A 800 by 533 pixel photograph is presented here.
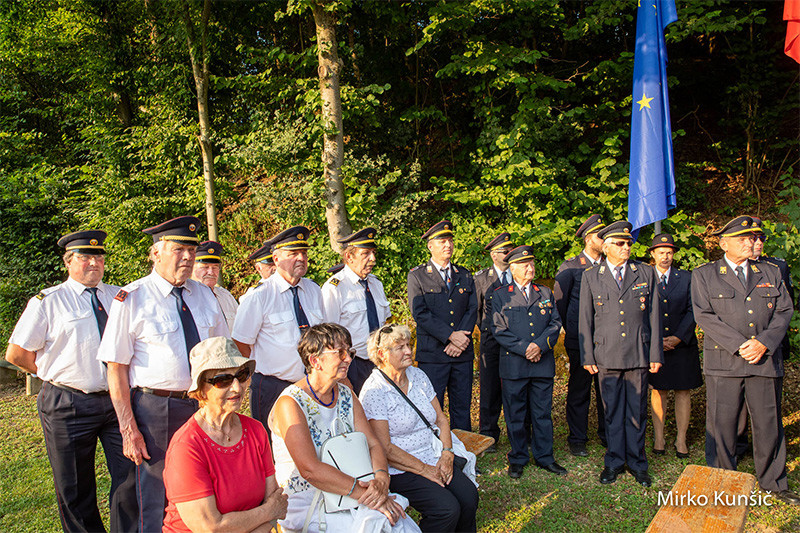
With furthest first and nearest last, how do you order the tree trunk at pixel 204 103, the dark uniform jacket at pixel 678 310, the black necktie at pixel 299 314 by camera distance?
the tree trunk at pixel 204 103 → the dark uniform jacket at pixel 678 310 → the black necktie at pixel 299 314

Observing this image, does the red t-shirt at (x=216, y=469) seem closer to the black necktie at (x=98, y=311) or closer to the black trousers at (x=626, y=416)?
the black necktie at (x=98, y=311)

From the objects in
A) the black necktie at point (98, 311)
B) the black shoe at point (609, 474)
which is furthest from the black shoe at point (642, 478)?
the black necktie at point (98, 311)

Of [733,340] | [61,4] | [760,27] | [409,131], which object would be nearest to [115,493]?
[733,340]

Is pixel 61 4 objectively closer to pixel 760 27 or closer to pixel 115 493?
pixel 115 493

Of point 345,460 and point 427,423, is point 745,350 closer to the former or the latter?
point 427,423

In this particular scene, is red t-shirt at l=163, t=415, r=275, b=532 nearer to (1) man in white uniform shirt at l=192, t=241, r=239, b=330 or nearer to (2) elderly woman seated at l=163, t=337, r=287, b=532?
(2) elderly woman seated at l=163, t=337, r=287, b=532

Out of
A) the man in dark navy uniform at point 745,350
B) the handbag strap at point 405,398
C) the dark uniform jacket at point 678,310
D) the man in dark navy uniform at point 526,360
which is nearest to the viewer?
the handbag strap at point 405,398

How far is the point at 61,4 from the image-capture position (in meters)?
11.3

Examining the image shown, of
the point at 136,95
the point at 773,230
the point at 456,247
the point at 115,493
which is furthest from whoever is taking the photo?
the point at 136,95

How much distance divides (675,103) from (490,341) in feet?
29.1

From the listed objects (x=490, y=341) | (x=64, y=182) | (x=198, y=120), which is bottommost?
(x=490, y=341)

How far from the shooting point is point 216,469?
2402 millimetres

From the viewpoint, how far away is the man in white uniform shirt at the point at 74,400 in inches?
143

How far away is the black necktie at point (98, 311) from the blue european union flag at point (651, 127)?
19.8ft
